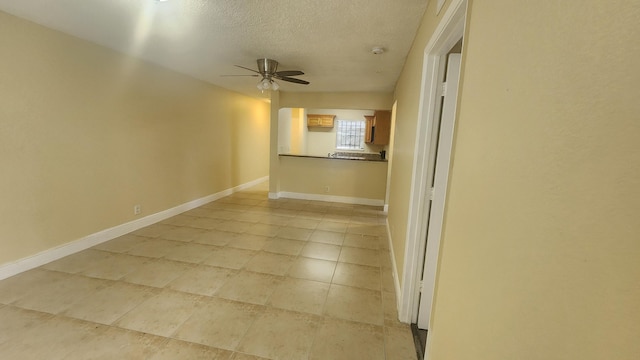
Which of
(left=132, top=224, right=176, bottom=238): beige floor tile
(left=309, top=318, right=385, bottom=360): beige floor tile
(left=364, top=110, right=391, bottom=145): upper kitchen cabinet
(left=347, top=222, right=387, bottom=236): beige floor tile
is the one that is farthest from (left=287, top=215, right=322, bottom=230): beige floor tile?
(left=364, top=110, right=391, bottom=145): upper kitchen cabinet

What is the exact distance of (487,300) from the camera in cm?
72

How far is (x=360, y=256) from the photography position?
3066 mm

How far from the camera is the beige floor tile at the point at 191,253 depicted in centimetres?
283

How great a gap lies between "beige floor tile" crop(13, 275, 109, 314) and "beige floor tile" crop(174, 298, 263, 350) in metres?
1.02

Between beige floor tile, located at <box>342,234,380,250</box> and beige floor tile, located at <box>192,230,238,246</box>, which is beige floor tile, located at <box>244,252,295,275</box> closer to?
beige floor tile, located at <box>192,230,238,246</box>

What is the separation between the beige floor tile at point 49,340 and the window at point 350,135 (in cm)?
737

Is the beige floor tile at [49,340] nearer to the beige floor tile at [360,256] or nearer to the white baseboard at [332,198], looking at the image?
the beige floor tile at [360,256]

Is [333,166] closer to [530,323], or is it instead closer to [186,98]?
[186,98]

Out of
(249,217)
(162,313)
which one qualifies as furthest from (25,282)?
(249,217)

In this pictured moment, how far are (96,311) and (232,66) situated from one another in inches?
123

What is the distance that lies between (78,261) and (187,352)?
1.99m

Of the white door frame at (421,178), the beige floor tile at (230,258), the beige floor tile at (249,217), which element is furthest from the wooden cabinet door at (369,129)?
the white door frame at (421,178)

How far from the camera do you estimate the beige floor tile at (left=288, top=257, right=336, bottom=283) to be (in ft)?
8.43

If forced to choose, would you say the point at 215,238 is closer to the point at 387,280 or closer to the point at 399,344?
→ the point at 387,280
